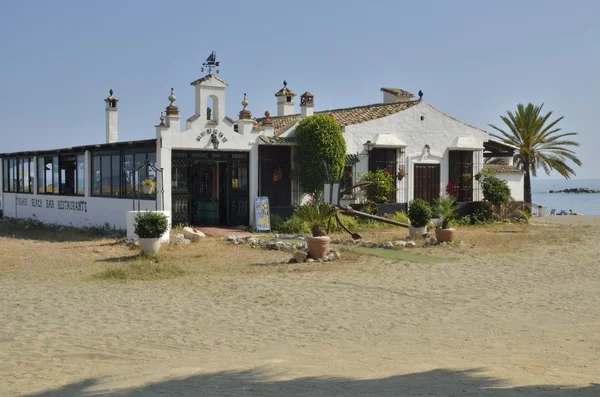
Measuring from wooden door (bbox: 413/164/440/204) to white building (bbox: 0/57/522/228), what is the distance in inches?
1.4

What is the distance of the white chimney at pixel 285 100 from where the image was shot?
97.6 feet

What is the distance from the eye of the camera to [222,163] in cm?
2239

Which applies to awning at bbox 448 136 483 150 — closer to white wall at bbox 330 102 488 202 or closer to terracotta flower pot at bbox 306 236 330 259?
white wall at bbox 330 102 488 202

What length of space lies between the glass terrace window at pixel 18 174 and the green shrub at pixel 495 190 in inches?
668

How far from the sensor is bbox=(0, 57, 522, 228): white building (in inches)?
818

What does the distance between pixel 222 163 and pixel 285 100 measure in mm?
8228

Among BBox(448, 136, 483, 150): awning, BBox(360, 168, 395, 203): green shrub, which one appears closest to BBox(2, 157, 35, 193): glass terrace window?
BBox(360, 168, 395, 203): green shrub

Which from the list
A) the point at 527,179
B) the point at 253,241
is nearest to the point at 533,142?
the point at 527,179

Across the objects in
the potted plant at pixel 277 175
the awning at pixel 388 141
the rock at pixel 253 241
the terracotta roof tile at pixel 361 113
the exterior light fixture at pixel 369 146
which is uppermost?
the terracotta roof tile at pixel 361 113

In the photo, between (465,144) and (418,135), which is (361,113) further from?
(465,144)

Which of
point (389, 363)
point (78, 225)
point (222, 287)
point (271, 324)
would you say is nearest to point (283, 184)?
point (78, 225)

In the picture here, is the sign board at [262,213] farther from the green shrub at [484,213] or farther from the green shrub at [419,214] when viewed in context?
the green shrub at [484,213]

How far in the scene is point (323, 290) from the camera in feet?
39.5

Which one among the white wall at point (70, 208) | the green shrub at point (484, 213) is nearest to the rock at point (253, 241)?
the white wall at point (70, 208)
